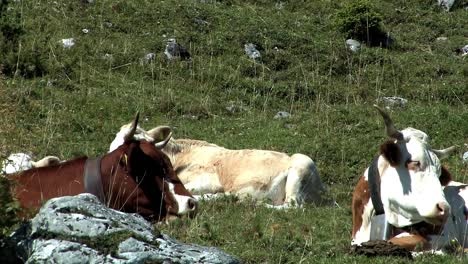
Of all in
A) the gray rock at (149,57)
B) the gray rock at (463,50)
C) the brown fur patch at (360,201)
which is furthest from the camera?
the gray rock at (463,50)

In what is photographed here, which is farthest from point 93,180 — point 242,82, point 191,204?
point 242,82

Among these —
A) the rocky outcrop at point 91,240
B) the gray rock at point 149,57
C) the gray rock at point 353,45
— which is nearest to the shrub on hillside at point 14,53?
the gray rock at point 149,57

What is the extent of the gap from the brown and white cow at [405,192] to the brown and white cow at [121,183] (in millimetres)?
1865

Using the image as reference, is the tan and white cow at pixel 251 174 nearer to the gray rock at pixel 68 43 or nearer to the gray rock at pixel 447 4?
the gray rock at pixel 68 43

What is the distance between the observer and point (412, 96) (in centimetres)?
2084

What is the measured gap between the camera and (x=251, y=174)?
589 inches

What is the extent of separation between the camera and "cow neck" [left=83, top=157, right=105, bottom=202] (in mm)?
11688

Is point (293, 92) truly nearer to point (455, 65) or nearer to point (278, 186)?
point (455, 65)

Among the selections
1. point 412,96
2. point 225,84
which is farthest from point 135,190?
point 412,96

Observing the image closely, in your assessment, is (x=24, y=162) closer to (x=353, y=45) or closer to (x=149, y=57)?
(x=149, y=57)

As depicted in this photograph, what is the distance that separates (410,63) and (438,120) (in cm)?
463

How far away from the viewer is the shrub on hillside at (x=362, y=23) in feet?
76.5

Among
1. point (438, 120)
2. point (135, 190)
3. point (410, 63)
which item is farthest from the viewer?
point (410, 63)

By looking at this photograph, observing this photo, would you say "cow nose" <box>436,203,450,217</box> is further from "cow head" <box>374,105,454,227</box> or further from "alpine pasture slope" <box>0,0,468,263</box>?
"alpine pasture slope" <box>0,0,468,263</box>
